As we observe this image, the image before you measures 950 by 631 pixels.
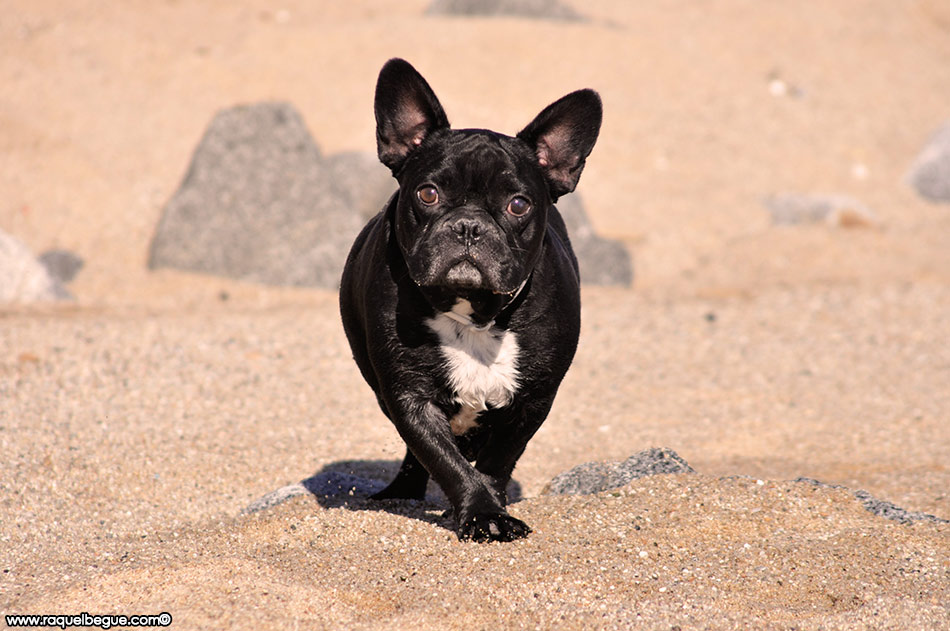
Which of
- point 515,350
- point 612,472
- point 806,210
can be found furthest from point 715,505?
point 806,210

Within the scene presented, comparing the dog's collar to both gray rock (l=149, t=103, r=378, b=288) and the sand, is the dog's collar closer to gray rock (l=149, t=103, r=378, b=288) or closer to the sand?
the sand

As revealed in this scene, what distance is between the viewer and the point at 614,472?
6074 millimetres

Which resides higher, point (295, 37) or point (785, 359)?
point (295, 37)

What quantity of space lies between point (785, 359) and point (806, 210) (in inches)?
231

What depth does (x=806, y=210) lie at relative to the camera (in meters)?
16.0

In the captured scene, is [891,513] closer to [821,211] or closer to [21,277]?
[21,277]

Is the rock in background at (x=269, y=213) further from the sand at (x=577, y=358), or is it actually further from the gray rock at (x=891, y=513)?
→ the gray rock at (x=891, y=513)

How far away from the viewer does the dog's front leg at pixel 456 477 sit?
498cm

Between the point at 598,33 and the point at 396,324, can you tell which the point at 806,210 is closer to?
the point at 598,33

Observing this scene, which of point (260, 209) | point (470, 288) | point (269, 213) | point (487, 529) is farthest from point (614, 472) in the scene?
point (260, 209)

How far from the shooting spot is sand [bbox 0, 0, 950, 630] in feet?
15.6

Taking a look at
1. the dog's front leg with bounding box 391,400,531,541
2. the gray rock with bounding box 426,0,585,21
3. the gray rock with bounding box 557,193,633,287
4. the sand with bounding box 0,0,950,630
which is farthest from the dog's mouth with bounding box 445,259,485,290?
the gray rock with bounding box 426,0,585,21

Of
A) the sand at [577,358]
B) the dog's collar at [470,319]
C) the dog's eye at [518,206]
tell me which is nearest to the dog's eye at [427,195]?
the dog's eye at [518,206]

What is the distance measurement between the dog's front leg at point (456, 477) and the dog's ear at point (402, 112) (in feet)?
3.84
